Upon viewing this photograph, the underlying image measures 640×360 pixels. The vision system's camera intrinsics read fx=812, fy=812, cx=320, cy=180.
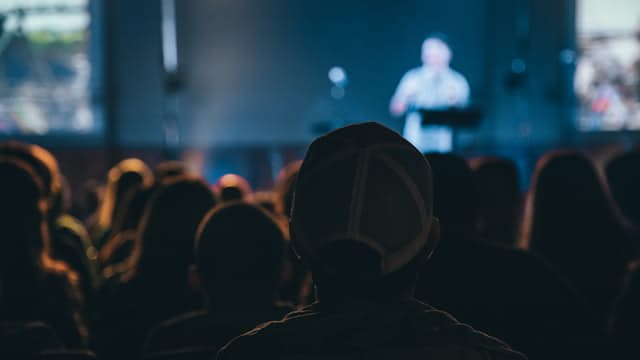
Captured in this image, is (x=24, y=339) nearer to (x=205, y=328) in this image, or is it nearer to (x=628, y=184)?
(x=205, y=328)

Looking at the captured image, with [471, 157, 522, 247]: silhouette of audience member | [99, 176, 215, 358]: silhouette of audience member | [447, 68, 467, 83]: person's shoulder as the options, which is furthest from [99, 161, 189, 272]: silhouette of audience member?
[447, 68, 467, 83]: person's shoulder

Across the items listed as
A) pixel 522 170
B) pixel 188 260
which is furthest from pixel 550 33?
pixel 188 260

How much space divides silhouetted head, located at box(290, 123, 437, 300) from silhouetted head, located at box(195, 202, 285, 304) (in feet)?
2.59

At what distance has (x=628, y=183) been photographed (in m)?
2.96

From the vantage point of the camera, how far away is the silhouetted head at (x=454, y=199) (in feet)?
5.92

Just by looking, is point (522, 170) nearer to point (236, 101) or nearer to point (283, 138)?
point (283, 138)

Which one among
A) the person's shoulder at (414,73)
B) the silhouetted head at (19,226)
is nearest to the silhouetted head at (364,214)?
the silhouetted head at (19,226)

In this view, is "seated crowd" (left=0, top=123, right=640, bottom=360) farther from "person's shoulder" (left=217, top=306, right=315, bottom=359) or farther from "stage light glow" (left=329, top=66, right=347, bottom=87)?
"stage light glow" (left=329, top=66, right=347, bottom=87)

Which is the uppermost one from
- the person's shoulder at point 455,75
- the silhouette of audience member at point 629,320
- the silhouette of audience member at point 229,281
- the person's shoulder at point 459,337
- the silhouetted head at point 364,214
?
the person's shoulder at point 455,75

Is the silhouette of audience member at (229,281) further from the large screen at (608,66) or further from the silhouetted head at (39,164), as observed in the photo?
the large screen at (608,66)

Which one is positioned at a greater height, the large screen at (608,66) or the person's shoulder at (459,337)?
the large screen at (608,66)

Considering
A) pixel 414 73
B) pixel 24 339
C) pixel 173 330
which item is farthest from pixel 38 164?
pixel 414 73

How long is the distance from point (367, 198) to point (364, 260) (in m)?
0.07

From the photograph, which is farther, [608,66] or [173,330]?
[608,66]
